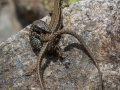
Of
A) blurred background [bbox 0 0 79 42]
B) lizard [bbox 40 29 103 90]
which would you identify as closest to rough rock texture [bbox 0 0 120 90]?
lizard [bbox 40 29 103 90]

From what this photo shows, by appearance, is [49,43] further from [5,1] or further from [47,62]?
[5,1]

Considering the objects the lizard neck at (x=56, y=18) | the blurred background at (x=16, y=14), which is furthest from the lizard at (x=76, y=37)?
the blurred background at (x=16, y=14)

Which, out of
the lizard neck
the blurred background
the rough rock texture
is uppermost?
the blurred background

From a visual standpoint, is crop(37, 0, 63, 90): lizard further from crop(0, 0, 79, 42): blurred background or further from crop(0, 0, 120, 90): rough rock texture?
crop(0, 0, 79, 42): blurred background

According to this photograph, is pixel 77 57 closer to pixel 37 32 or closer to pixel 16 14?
pixel 37 32

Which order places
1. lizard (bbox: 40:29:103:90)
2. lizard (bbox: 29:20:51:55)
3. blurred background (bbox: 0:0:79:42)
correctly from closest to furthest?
1. lizard (bbox: 40:29:103:90)
2. lizard (bbox: 29:20:51:55)
3. blurred background (bbox: 0:0:79:42)

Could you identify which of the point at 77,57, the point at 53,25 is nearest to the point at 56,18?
the point at 53,25

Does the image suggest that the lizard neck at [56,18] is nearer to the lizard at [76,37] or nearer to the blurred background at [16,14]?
the lizard at [76,37]
